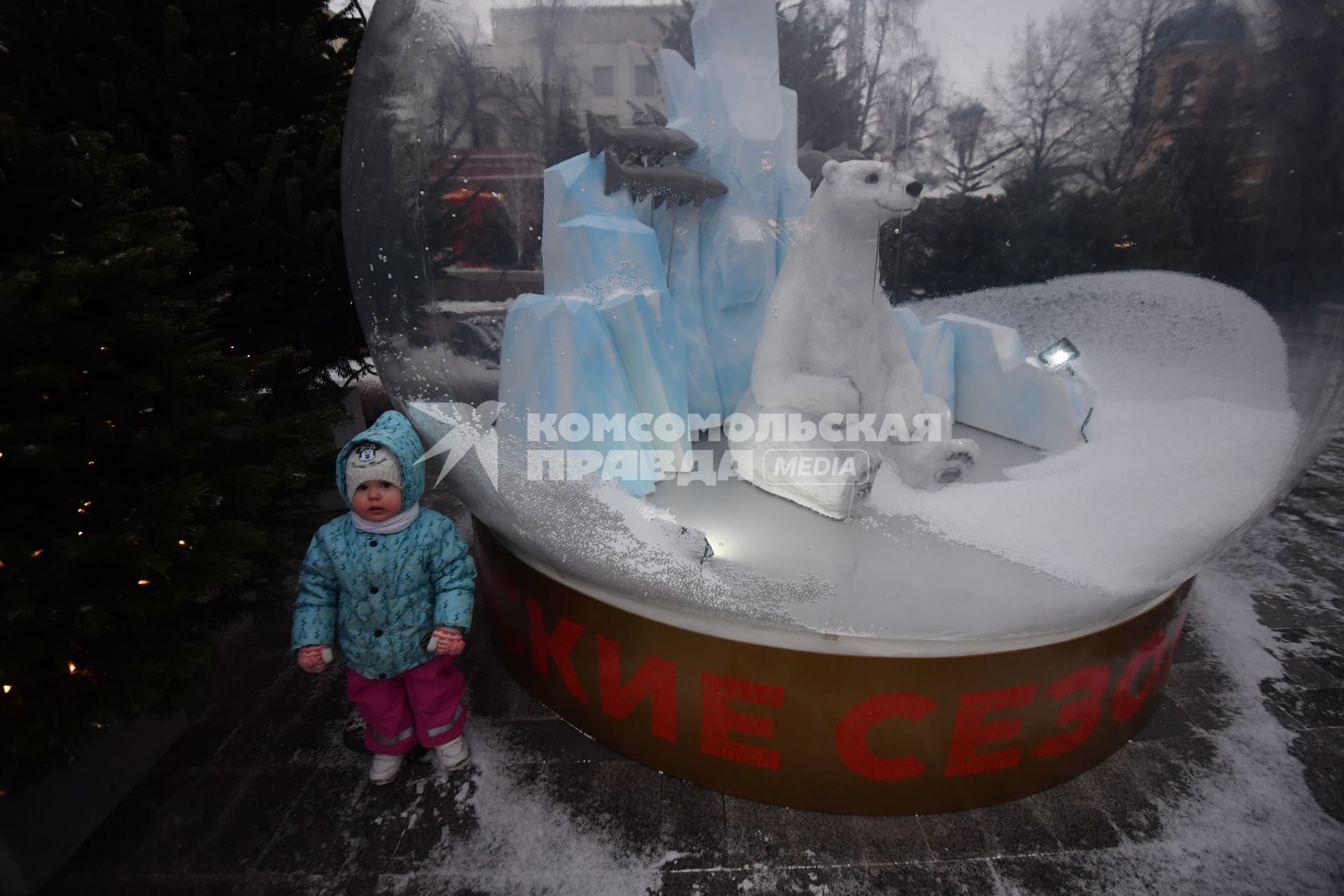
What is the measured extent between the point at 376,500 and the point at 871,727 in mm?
1529

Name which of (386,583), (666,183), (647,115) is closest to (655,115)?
(647,115)

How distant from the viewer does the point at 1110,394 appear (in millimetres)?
2162

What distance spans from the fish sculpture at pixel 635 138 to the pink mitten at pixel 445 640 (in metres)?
1.42

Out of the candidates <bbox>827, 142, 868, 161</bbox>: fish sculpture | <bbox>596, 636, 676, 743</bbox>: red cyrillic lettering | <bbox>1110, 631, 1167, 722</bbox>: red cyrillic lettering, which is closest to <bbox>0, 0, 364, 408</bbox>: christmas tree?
<bbox>596, 636, 676, 743</bbox>: red cyrillic lettering

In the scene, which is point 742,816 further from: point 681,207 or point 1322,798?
point 681,207

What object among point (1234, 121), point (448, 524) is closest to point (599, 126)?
point (448, 524)

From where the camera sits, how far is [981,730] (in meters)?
1.99

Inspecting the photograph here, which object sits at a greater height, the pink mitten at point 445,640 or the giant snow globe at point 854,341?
the giant snow globe at point 854,341

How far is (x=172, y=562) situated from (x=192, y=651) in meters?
0.23

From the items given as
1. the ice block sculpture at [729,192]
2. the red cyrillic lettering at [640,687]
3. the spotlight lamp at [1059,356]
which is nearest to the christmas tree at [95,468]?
the red cyrillic lettering at [640,687]

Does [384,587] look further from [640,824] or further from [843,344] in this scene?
[843,344]

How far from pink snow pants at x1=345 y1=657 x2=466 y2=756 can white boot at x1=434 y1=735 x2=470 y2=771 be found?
0.9 inches

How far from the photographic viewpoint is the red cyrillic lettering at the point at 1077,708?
204 cm

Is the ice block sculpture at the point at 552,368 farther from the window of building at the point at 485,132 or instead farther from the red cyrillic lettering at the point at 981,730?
the red cyrillic lettering at the point at 981,730
